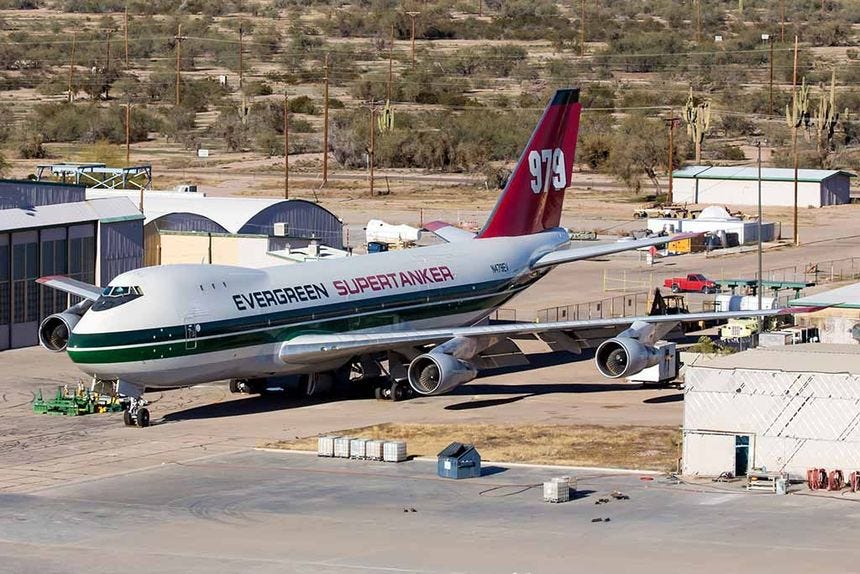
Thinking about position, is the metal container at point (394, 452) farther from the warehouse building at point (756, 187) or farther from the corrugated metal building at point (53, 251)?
the warehouse building at point (756, 187)

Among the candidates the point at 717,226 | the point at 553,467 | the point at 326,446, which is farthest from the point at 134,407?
the point at 717,226

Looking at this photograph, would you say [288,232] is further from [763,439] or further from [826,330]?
[763,439]

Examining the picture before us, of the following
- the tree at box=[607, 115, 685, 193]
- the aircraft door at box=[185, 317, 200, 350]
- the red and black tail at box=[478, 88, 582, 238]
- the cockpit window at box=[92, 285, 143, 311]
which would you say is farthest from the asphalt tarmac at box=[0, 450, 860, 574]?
the tree at box=[607, 115, 685, 193]

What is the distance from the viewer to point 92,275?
86250 mm

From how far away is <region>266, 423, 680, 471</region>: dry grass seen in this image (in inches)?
2224

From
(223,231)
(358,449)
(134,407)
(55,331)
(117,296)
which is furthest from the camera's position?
(223,231)

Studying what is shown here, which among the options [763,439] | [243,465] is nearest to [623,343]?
[763,439]

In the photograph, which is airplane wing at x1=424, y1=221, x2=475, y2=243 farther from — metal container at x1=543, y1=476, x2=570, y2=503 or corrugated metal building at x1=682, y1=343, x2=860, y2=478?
metal container at x1=543, y1=476, x2=570, y2=503

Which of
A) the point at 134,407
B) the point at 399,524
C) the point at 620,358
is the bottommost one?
the point at 399,524

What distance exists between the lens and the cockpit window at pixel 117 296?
202 feet

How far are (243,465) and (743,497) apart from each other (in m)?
15.4

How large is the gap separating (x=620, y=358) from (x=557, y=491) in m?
15.9

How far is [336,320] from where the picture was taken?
67562mm

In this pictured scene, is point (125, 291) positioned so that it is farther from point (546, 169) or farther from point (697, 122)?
point (697, 122)
